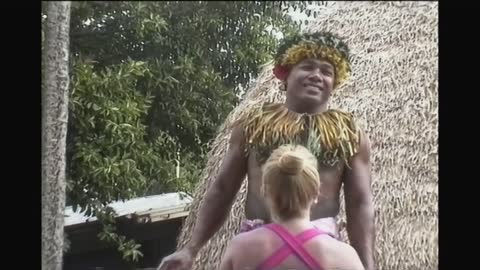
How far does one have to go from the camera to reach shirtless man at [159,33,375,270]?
2213mm

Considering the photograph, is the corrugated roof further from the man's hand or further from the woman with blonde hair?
the woman with blonde hair

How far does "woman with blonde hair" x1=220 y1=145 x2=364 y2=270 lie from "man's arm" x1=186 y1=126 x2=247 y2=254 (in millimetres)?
160

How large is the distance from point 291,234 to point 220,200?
0.29 meters

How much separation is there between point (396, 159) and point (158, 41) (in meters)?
0.87

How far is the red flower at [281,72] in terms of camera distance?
2.28 metres

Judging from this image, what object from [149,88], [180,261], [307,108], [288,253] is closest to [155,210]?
[180,261]

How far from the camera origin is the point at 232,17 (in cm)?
237

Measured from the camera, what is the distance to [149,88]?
2.40 meters

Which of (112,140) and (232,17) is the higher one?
(232,17)

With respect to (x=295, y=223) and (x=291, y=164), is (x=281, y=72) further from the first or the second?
(x=295, y=223)

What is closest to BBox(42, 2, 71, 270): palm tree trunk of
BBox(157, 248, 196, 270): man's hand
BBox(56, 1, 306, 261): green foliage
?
BBox(56, 1, 306, 261): green foliage
